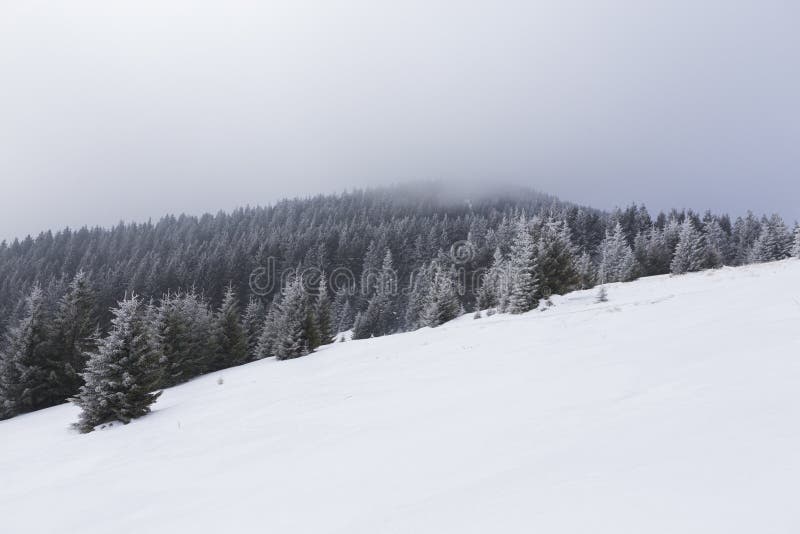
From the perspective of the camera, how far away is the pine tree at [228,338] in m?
26.2

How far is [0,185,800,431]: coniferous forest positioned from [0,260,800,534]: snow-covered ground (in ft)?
19.3

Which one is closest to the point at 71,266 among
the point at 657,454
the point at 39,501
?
the point at 39,501

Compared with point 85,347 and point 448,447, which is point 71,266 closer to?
point 85,347

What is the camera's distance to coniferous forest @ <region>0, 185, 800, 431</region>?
66.3ft

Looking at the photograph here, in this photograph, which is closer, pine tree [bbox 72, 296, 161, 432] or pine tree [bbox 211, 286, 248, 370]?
pine tree [bbox 72, 296, 161, 432]

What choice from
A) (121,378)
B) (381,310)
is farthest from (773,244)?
(121,378)

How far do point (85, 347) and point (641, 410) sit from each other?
30642 mm

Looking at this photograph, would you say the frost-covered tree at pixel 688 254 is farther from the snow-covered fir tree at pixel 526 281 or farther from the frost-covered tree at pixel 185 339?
the frost-covered tree at pixel 185 339

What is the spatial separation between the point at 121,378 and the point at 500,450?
39.0 ft

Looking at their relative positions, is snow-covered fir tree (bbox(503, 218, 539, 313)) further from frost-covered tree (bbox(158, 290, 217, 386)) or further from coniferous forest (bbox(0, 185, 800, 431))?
frost-covered tree (bbox(158, 290, 217, 386))

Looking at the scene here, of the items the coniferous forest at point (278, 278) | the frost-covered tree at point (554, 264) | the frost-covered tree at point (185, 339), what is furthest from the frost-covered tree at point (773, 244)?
the frost-covered tree at point (185, 339)

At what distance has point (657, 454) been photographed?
295 centimetres

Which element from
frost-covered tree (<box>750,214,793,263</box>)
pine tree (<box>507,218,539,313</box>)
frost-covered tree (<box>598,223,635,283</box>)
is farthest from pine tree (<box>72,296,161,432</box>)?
frost-covered tree (<box>750,214,793,263</box>)

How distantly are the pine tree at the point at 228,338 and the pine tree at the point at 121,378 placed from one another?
14.4 m
